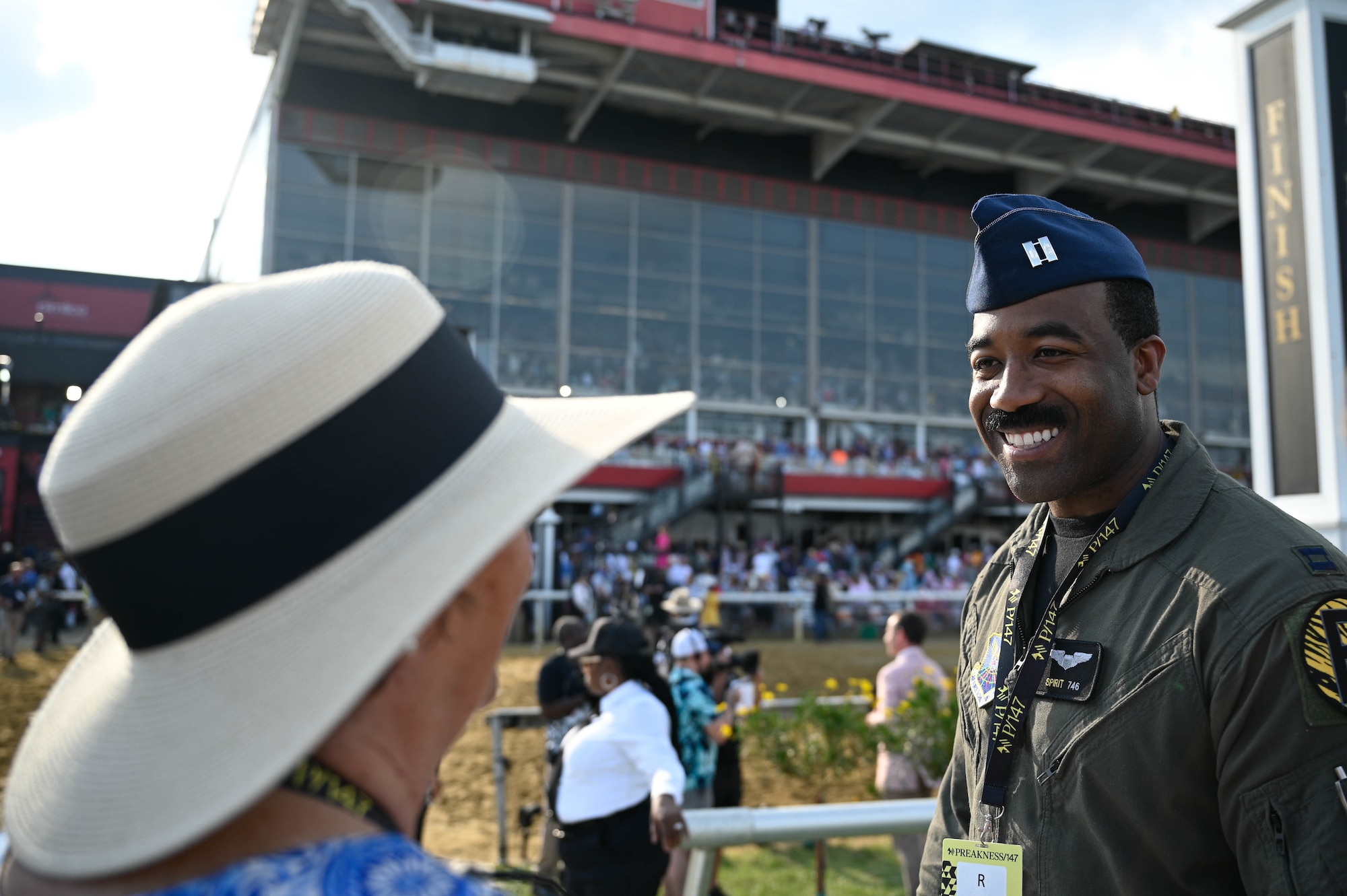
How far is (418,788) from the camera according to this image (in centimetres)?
85

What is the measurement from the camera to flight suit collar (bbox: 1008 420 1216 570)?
155 centimetres

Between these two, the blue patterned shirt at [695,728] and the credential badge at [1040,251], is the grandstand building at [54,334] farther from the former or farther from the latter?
the credential badge at [1040,251]

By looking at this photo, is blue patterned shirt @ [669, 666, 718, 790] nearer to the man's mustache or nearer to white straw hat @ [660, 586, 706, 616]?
white straw hat @ [660, 586, 706, 616]

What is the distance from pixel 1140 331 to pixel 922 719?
3.74m

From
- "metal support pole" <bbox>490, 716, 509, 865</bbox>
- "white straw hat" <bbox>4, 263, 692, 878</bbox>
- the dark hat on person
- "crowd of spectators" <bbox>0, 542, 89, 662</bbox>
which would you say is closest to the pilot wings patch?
"white straw hat" <bbox>4, 263, 692, 878</bbox>

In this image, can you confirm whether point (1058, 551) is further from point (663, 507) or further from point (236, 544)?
point (663, 507)

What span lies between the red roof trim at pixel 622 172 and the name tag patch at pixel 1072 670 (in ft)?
101

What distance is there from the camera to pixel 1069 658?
157 cm

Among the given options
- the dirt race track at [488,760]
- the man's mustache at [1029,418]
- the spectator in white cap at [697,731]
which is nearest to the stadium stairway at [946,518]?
the dirt race track at [488,760]

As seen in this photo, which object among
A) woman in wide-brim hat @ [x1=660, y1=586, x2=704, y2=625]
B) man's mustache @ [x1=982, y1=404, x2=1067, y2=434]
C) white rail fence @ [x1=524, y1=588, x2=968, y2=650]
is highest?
man's mustache @ [x1=982, y1=404, x2=1067, y2=434]

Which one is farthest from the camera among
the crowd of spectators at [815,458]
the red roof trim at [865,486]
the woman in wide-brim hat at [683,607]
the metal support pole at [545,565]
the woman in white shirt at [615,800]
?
the red roof trim at [865,486]

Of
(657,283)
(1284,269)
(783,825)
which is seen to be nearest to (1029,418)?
(783,825)

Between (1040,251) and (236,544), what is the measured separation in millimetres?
1496

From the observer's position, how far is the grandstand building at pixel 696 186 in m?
A: 28.3
